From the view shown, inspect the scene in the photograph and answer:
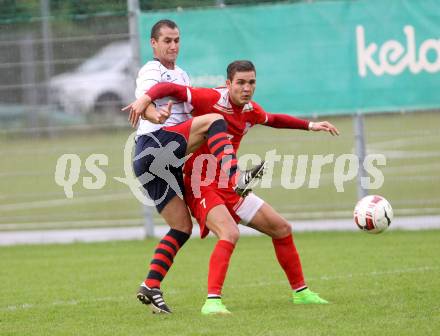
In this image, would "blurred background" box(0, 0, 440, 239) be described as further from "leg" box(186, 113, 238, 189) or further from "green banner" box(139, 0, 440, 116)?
"leg" box(186, 113, 238, 189)

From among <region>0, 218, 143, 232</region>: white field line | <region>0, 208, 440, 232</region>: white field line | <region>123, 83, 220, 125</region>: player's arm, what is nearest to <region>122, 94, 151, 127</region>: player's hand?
<region>123, 83, 220, 125</region>: player's arm

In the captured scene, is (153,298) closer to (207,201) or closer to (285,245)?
(207,201)

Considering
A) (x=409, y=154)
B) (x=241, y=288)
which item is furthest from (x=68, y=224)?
(x=409, y=154)

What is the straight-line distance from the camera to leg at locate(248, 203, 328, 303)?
7.31 meters

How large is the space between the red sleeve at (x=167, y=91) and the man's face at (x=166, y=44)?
→ 43 centimetres

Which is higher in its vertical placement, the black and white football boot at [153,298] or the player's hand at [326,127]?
the player's hand at [326,127]

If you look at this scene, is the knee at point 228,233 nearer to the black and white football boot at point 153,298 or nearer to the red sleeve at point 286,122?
the black and white football boot at point 153,298

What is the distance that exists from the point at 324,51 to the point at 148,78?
5.50m

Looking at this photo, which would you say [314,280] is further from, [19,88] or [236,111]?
[19,88]

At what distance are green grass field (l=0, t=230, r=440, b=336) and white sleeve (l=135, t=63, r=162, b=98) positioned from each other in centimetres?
166

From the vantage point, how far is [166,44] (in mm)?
7402

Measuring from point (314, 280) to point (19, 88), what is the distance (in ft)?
19.7

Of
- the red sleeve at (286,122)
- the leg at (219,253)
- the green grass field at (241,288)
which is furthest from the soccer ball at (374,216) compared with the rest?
the leg at (219,253)

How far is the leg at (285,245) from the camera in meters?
7.31
